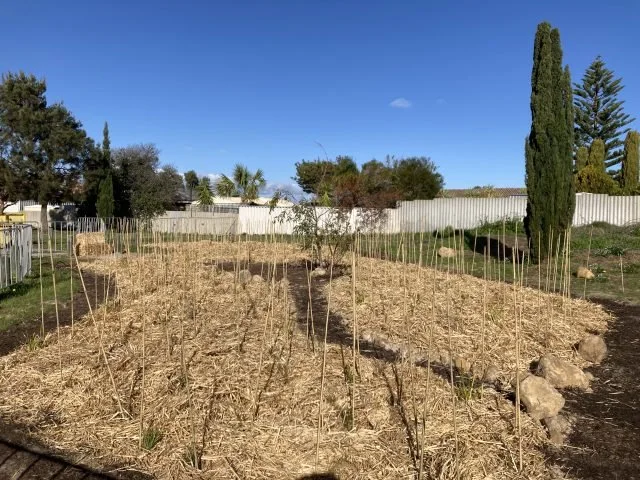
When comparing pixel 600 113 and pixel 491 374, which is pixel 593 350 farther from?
pixel 600 113

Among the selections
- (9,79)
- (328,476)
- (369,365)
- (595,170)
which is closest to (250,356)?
(369,365)

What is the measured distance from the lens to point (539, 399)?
2916 millimetres

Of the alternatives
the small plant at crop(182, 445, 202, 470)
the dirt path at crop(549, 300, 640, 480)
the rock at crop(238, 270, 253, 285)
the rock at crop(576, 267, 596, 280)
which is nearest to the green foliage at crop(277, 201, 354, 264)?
the rock at crop(238, 270, 253, 285)

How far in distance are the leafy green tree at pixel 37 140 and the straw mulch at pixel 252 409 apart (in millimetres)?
23710

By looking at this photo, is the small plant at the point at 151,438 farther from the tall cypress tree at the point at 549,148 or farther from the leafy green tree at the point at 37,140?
the leafy green tree at the point at 37,140

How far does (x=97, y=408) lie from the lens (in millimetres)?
2996

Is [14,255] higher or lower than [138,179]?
lower

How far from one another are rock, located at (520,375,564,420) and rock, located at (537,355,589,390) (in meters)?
0.58

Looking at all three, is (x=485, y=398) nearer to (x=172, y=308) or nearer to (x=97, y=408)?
(x=97, y=408)

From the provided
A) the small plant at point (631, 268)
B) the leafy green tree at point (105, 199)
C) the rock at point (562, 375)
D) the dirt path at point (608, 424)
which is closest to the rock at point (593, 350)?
the dirt path at point (608, 424)

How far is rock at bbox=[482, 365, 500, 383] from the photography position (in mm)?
3559

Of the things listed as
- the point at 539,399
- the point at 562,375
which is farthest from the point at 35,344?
the point at 562,375

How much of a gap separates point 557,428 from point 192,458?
2060 mm

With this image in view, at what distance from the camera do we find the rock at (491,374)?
3.56 m
